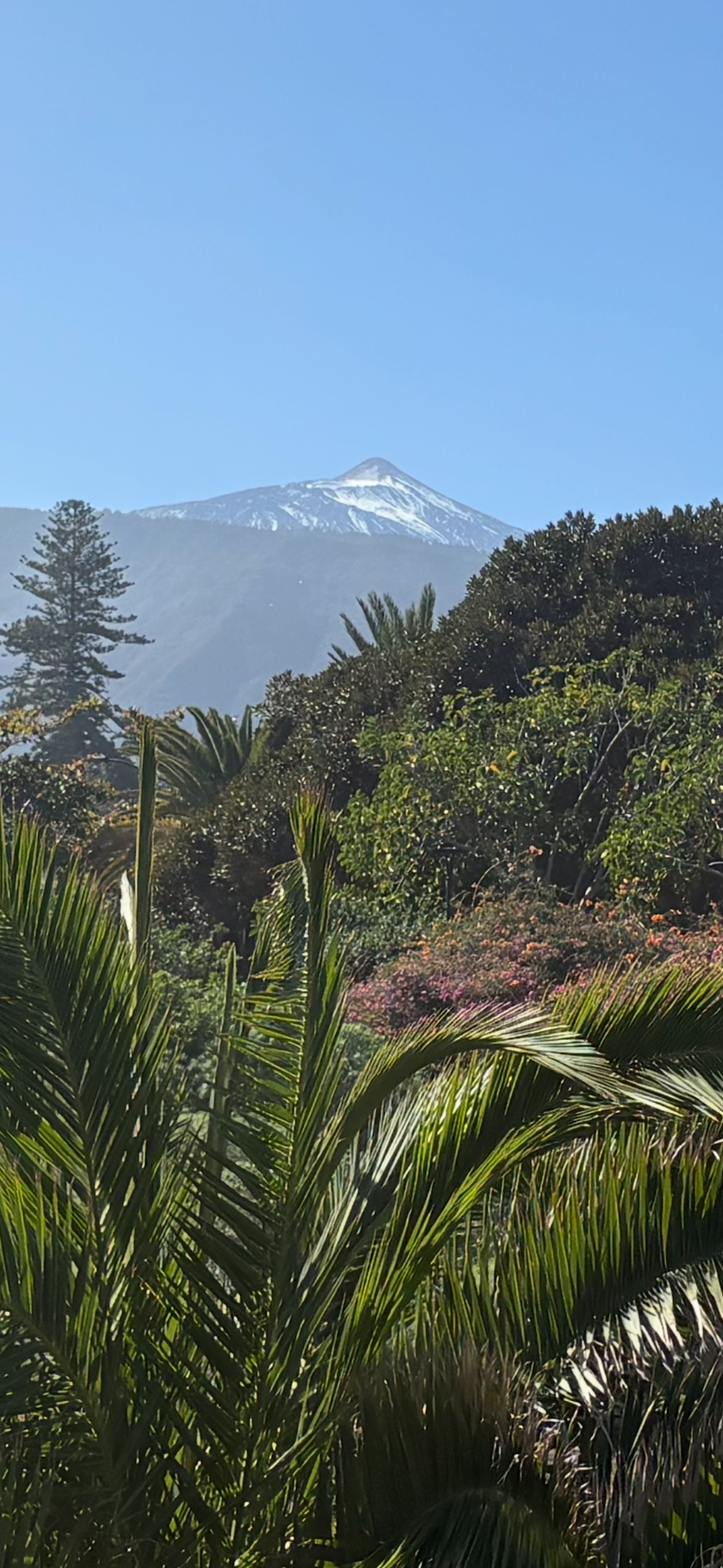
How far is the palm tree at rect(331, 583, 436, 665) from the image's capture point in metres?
21.2

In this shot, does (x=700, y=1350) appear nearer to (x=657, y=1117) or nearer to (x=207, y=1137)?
(x=657, y=1117)

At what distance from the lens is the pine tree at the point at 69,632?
52938 millimetres

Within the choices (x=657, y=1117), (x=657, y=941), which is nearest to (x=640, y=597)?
(x=657, y=941)

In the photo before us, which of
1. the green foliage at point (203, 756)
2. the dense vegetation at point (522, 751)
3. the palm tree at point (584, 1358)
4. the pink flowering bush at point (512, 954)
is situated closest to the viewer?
the palm tree at point (584, 1358)

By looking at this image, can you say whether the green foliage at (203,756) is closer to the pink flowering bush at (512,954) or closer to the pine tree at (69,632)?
the pink flowering bush at (512,954)

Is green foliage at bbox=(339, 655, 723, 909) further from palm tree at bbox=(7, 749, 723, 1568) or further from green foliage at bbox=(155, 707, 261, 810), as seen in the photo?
palm tree at bbox=(7, 749, 723, 1568)

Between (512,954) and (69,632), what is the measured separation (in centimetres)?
4768

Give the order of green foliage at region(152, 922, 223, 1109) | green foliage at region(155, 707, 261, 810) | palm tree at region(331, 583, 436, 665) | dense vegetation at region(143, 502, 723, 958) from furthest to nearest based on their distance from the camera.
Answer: green foliage at region(155, 707, 261, 810) < palm tree at region(331, 583, 436, 665) < dense vegetation at region(143, 502, 723, 958) < green foliage at region(152, 922, 223, 1109)

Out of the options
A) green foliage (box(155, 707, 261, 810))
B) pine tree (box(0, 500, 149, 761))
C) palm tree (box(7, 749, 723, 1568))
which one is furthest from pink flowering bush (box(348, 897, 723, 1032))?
pine tree (box(0, 500, 149, 761))

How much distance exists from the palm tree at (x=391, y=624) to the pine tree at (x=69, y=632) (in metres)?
28.5

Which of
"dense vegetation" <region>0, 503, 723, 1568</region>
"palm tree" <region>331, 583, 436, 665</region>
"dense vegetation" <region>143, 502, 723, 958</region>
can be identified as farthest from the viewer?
"palm tree" <region>331, 583, 436, 665</region>

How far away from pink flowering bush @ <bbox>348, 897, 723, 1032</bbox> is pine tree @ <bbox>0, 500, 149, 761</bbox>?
1618 inches

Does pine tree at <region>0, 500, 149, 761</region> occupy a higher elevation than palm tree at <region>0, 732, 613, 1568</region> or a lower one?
higher

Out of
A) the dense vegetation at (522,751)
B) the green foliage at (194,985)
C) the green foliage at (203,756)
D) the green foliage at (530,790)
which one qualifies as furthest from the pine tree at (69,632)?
the green foliage at (194,985)
